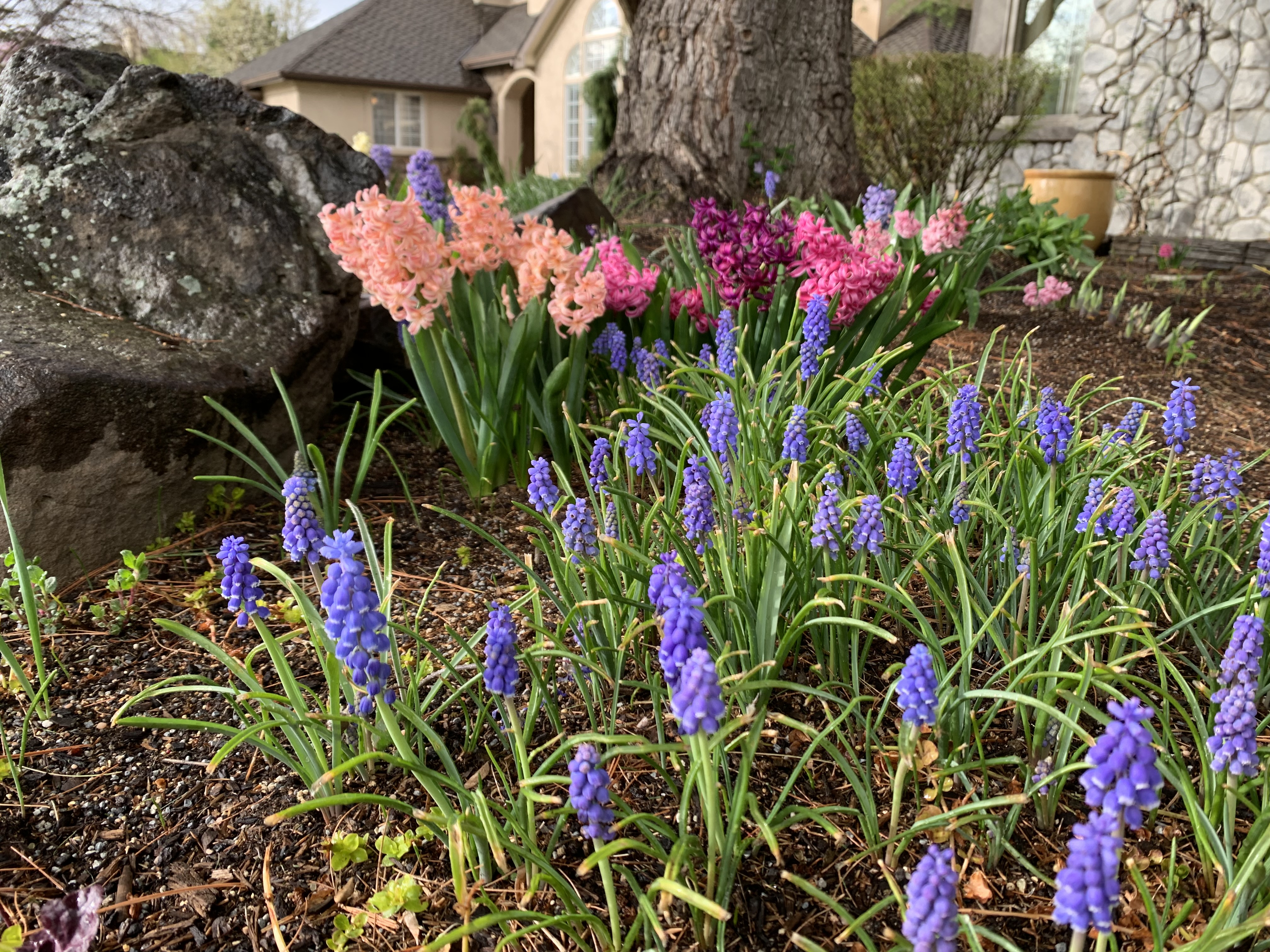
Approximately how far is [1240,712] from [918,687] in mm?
426

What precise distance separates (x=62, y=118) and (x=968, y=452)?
303cm

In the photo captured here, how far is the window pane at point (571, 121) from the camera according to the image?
774 inches

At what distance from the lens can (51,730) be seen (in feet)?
6.01

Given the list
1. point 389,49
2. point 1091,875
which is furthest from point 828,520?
point 389,49

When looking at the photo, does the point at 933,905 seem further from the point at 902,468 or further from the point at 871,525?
the point at 902,468

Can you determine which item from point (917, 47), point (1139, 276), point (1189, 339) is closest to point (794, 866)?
point (1189, 339)

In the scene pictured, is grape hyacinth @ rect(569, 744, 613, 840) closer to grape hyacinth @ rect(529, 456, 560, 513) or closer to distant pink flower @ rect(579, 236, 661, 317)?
grape hyacinth @ rect(529, 456, 560, 513)

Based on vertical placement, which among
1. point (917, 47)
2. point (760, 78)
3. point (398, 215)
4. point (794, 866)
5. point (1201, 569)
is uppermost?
point (917, 47)

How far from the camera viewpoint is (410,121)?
70.5 feet

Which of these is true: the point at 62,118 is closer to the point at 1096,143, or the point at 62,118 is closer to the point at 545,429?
the point at 545,429

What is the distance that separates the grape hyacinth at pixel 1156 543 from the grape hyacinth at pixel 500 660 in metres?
1.18

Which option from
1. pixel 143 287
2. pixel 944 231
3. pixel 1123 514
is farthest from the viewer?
pixel 944 231

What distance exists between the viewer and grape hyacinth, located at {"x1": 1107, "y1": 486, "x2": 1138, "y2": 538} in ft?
5.62

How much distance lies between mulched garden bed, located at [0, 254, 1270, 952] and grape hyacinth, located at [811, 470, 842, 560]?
0.37 m
